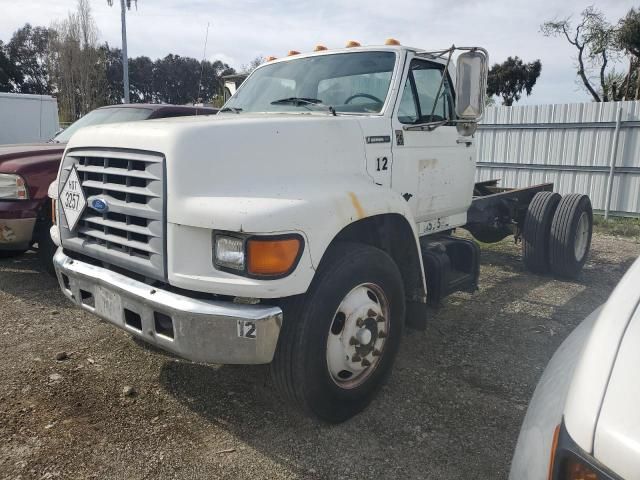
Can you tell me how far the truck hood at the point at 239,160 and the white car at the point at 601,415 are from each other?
1392 millimetres

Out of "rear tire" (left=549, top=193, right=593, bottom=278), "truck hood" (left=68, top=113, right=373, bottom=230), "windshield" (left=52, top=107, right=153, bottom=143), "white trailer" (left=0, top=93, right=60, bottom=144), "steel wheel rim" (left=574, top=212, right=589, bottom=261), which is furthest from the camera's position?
"white trailer" (left=0, top=93, right=60, bottom=144)

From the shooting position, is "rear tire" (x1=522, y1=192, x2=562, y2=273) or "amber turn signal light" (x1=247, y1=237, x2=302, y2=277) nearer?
"amber turn signal light" (x1=247, y1=237, x2=302, y2=277)

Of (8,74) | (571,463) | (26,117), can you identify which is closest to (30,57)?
(8,74)

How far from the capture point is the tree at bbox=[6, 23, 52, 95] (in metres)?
34.9

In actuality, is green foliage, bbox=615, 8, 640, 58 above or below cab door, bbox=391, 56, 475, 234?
above

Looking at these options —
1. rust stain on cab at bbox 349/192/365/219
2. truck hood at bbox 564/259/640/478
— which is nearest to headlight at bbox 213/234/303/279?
rust stain on cab at bbox 349/192/365/219

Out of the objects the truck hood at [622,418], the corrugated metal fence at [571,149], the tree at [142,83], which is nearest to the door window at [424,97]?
the truck hood at [622,418]

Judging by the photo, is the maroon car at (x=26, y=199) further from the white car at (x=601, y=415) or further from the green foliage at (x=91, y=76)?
the green foliage at (x=91, y=76)

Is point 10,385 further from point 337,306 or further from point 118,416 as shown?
point 337,306

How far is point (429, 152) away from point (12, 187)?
157 inches

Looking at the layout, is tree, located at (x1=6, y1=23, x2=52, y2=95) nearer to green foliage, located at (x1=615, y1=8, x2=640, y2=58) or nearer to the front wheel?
green foliage, located at (x1=615, y1=8, x2=640, y2=58)

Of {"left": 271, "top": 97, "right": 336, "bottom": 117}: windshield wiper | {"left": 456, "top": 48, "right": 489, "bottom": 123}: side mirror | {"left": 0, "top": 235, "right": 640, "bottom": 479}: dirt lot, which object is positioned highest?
{"left": 456, "top": 48, "right": 489, "bottom": 123}: side mirror

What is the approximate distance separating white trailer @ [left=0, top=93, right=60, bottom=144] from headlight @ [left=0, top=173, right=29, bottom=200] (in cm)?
841

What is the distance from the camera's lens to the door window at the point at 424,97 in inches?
151
